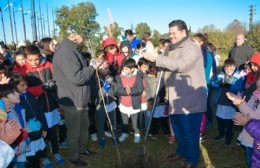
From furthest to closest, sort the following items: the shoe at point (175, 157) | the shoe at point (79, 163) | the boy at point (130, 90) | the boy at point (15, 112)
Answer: the boy at point (130, 90)
the shoe at point (175, 157)
the shoe at point (79, 163)
the boy at point (15, 112)

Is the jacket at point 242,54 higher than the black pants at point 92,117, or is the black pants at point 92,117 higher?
the jacket at point 242,54

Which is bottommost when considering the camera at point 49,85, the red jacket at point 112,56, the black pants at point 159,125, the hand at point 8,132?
the black pants at point 159,125

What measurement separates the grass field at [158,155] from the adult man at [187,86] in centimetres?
60

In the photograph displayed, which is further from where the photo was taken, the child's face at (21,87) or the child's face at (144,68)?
the child's face at (144,68)

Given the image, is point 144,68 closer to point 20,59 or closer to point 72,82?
point 72,82

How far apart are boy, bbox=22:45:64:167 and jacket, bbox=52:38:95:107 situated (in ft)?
1.07

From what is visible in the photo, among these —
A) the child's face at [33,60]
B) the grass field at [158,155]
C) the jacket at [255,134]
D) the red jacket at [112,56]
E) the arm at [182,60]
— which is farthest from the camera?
the red jacket at [112,56]

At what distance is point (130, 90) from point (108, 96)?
0.49 metres

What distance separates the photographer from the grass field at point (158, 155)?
Result: 505 cm

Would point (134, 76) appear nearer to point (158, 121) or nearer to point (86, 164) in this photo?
point (158, 121)

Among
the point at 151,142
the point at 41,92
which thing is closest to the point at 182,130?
the point at 151,142

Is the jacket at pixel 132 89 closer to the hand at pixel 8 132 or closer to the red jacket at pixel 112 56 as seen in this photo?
the red jacket at pixel 112 56

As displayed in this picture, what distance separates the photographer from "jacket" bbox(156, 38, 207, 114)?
178 inches

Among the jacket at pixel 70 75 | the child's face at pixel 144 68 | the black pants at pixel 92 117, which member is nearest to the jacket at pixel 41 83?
the jacket at pixel 70 75
